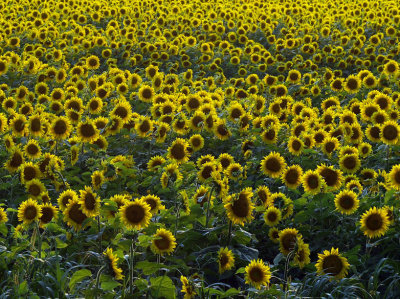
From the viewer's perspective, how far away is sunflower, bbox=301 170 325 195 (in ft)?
17.5

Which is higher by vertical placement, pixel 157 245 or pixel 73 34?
pixel 157 245

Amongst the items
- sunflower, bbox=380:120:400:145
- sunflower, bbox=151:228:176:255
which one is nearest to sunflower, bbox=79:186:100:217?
sunflower, bbox=151:228:176:255

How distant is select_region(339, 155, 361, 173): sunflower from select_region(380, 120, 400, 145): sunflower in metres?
0.56

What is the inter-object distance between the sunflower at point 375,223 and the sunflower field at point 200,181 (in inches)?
0.4

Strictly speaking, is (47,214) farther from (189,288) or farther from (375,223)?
(375,223)

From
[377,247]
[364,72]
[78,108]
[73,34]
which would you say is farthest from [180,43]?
[377,247]

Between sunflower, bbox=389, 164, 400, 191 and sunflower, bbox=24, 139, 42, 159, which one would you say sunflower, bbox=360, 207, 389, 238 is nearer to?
sunflower, bbox=389, 164, 400, 191

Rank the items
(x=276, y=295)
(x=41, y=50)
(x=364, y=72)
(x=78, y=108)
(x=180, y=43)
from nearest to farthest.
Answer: (x=276, y=295) < (x=78, y=108) < (x=364, y=72) < (x=41, y=50) < (x=180, y=43)

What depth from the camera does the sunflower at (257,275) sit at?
4070 millimetres

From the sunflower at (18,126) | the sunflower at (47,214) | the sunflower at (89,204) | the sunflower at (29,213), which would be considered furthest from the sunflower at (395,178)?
the sunflower at (18,126)

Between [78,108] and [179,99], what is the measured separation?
1467 millimetres

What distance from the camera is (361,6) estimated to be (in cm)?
1669

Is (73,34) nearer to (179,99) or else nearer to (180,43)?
(180,43)

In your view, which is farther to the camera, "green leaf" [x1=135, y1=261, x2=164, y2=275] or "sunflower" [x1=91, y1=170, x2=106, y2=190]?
"sunflower" [x1=91, y1=170, x2=106, y2=190]
